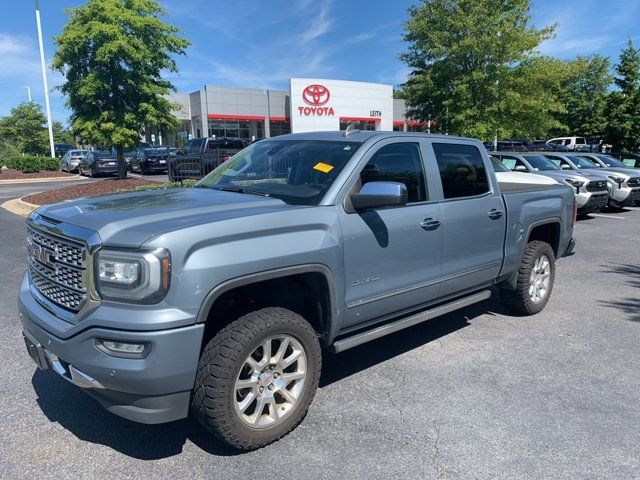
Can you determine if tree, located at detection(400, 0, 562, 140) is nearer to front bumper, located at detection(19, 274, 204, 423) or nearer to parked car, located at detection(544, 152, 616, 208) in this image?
parked car, located at detection(544, 152, 616, 208)

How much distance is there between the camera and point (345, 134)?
4172 millimetres

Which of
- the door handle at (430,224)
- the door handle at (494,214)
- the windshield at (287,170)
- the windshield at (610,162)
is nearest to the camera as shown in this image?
the windshield at (287,170)

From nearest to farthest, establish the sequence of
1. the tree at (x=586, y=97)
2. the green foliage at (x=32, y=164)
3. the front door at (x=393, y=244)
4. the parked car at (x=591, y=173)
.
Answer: the front door at (x=393, y=244) → the parked car at (x=591, y=173) → the green foliage at (x=32, y=164) → the tree at (x=586, y=97)

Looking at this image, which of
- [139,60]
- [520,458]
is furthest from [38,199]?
[520,458]

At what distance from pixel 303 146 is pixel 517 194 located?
2270 millimetres

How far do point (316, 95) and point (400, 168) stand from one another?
37662 millimetres

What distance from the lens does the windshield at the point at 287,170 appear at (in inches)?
141

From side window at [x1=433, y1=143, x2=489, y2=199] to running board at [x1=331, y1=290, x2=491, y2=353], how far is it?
0.93 metres

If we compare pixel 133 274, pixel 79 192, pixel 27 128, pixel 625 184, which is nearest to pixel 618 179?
pixel 625 184

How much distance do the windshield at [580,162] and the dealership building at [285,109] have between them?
78.7 feet

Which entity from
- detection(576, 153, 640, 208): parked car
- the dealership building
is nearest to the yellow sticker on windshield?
detection(576, 153, 640, 208): parked car

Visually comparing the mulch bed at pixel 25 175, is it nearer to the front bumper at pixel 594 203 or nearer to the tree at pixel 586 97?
the front bumper at pixel 594 203

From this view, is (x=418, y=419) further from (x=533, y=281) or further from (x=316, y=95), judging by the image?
(x=316, y=95)

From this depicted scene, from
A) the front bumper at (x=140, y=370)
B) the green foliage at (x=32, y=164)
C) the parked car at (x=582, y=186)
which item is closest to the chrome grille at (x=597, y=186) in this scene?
the parked car at (x=582, y=186)
